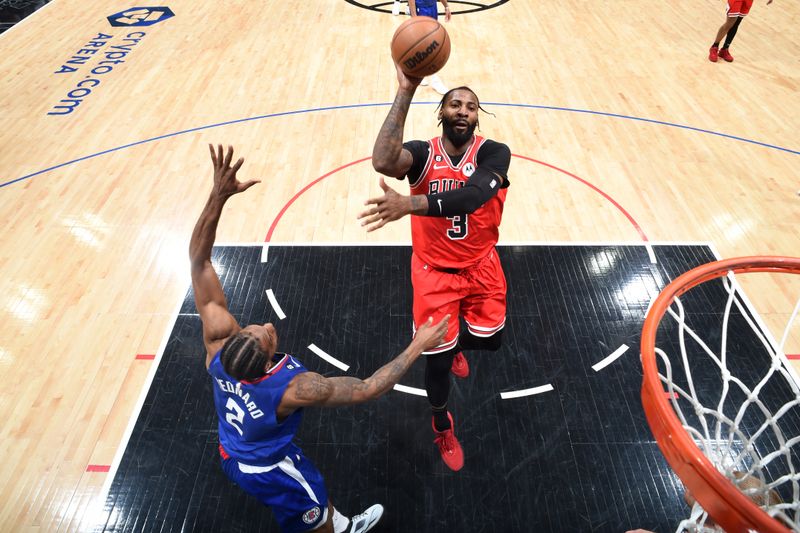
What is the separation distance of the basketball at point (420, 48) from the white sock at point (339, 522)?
8.49ft

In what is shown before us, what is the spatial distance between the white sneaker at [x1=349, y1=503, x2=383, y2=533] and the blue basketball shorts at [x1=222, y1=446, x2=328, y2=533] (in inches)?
16.5

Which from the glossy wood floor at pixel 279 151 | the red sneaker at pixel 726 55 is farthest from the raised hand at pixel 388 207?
the red sneaker at pixel 726 55

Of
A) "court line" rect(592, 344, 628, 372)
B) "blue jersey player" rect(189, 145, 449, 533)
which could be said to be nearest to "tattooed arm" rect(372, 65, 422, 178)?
"blue jersey player" rect(189, 145, 449, 533)

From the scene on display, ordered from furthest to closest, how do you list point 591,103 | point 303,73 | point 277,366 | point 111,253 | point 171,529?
point 303,73
point 591,103
point 111,253
point 171,529
point 277,366

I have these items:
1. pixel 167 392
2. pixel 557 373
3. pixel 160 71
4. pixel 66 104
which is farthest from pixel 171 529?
pixel 160 71

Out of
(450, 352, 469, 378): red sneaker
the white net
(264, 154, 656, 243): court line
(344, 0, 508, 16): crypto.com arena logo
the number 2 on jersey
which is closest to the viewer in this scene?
the number 2 on jersey

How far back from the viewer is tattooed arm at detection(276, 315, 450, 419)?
2559 millimetres

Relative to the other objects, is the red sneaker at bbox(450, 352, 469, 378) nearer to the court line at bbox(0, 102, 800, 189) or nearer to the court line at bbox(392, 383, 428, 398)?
the court line at bbox(392, 383, 428, 398)

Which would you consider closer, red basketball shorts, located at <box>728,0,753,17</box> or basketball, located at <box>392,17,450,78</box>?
basketball, located at <box>392,17,450,78</box>

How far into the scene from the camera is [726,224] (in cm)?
566

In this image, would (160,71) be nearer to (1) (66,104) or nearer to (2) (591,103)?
(1) (66,104)

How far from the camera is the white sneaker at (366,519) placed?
3252 mm

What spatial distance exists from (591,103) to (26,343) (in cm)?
740

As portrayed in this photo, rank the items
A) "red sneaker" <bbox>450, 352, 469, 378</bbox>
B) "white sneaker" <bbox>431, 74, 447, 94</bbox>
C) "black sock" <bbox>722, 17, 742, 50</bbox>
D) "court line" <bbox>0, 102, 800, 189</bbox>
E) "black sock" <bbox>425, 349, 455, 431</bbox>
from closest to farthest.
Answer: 1. "black sock" <bbox>425, 349, 455, 431</bbox>
2. "red sneaker" <bbox>450, 352, 469, 378</bbox>
3. "court line" <bbox>0, 102, 800, 189</bbox>
4. "white sneaker" <bbox>431, 74, 447, 94</bbox>
5. "black sock" <bbox>722, 17, 742, 50</bbox>
